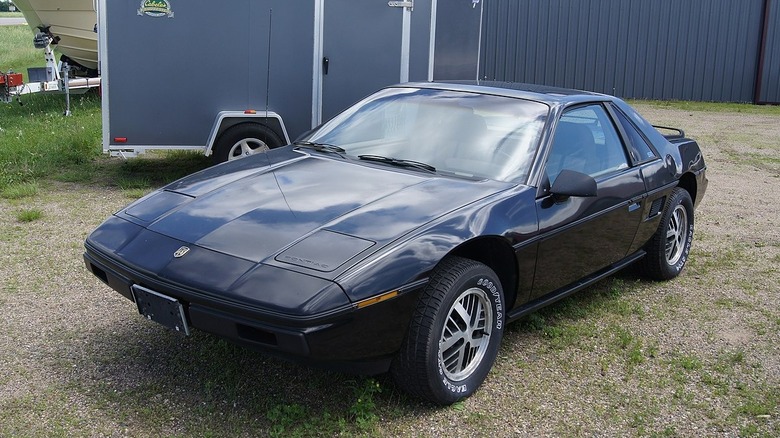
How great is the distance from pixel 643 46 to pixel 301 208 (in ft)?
59.6

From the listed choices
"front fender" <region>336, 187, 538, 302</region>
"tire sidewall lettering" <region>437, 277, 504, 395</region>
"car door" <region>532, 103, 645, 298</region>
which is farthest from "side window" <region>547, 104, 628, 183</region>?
"tire sidewall lettering" <region>437, 277, 504, 395</region>

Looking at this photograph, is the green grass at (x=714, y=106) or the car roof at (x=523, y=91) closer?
the car roof at (x=523, y=91)

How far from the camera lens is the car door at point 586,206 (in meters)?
4.22

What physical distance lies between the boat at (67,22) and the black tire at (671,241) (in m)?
12.3

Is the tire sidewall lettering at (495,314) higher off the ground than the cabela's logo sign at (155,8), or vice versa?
the cabela's logo sign at (155,8)

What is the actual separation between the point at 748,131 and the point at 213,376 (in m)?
13.7

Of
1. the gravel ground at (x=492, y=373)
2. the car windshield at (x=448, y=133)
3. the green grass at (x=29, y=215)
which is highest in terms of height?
the car windshield at (x=448, y=133)

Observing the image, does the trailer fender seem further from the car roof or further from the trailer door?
the car roof

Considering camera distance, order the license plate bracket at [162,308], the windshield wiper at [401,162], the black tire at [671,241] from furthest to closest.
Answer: the black tire at [671,241] < the windshield wiper at [401,162] < the license plate bracket at [162,308]

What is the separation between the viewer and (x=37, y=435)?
3.31 m

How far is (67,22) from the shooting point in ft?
49.2

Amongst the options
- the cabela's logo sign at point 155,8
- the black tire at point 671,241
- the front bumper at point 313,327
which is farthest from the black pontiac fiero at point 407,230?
the cabela's logo sign at point 155,8

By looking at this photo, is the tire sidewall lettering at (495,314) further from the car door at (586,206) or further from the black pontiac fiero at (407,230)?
the car door at (586,206)

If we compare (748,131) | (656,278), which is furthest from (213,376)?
(748,131)
